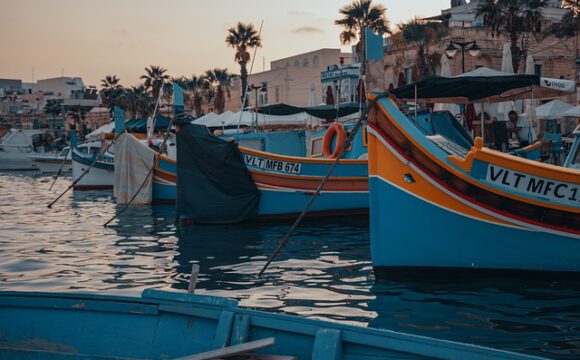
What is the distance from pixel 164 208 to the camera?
23344mm

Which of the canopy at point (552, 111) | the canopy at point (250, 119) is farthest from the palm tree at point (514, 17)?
the canopy at point (250, 119)

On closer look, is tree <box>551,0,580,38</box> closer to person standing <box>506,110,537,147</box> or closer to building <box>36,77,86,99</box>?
person standing <box>506,110,537,147</box>

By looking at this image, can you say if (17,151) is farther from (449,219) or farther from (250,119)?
(449,219)

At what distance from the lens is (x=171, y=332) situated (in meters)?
5.78

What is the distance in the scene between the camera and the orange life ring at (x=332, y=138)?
1915 centimetres

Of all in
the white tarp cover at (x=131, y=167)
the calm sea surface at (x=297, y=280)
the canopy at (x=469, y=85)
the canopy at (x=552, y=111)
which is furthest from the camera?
the canopy at (x=552, y=111)

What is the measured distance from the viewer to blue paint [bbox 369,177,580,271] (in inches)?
386

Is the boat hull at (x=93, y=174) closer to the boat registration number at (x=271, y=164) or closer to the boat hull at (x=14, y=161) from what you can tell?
the boat registration number at (x=271, y=164)

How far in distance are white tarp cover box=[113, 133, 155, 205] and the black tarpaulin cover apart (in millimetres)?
6348

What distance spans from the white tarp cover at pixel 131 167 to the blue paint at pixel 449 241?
1509cm

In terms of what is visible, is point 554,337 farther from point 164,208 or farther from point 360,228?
point 164,208

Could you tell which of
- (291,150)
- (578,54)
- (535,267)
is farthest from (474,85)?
(578,54)

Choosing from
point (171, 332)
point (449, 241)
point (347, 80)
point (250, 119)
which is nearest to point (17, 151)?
point (347, 80)

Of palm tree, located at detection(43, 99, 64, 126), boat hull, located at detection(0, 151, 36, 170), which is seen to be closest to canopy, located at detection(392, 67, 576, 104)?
boat hull, located at detection(0, 151, 36, 170)
